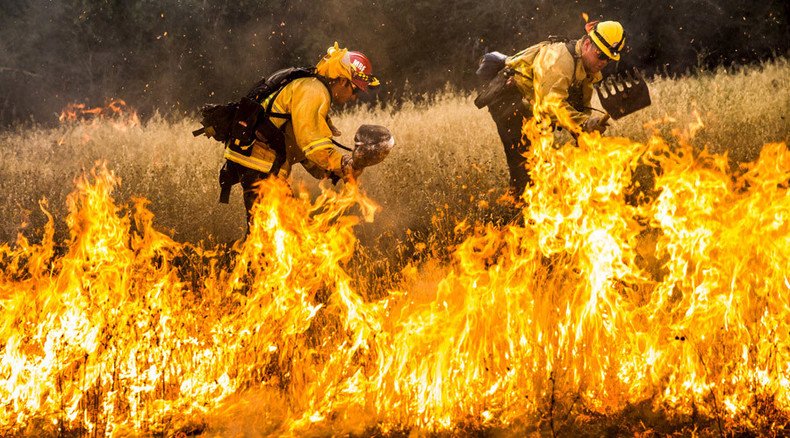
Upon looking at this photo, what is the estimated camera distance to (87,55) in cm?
2144

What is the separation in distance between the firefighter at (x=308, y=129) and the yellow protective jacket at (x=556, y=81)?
5.10ft

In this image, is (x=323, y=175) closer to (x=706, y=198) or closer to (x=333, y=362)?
(x=333, y=362)

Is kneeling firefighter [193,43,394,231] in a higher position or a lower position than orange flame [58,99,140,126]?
lower

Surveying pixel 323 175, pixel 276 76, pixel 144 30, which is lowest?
pixel 323 175

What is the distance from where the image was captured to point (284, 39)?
1923cm

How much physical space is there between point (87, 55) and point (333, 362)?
64.8 ft

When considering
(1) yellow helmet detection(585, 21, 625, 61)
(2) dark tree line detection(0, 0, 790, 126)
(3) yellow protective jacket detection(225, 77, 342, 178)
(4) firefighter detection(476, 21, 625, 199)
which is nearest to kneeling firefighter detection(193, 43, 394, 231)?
(3) yellow protective jacket detection(225, 77, 342, 178)

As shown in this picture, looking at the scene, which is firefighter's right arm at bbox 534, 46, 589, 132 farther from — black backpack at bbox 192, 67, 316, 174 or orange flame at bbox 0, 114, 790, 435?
black backpack at bbox 192, 67, 316, 174

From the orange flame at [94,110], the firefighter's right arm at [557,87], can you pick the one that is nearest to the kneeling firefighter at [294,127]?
the firefighter's right arm at [557,87]

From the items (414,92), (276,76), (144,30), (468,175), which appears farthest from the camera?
(144,30)

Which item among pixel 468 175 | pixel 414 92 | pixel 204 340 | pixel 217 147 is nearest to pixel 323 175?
pixel 204 340

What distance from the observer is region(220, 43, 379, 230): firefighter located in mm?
5148

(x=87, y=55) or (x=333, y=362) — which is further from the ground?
(x=87, y=55)

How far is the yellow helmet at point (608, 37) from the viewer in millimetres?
6027
